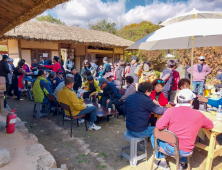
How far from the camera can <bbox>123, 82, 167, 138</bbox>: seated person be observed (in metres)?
2.74

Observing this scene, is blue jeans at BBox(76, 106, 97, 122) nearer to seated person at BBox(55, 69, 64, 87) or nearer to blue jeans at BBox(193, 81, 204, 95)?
seated person at BBox(55, 69, 64, 87)

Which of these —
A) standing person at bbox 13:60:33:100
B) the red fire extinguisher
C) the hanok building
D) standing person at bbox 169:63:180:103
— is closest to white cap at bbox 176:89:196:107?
standing person at bbox 169:63:180:103

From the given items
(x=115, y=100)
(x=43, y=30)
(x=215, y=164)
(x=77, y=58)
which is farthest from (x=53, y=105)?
(x=77, y=58)

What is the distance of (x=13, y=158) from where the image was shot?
2422 millimetres

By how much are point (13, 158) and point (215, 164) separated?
3287 millimetres

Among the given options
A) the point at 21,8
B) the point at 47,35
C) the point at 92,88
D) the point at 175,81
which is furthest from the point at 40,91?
the point at 47,35

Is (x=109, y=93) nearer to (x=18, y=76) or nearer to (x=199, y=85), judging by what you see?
(x=199, y=85)

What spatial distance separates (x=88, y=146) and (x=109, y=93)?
1.97 metres

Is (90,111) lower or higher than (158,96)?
lower

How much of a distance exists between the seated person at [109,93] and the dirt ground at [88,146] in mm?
599

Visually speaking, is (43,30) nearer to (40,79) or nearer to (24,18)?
(40,79)

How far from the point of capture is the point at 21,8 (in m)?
3.11

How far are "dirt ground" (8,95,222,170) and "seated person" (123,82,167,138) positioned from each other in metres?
0.59

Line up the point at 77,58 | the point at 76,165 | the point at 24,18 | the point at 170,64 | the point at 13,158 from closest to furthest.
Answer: the point at 13,158 → the point at 76,165 → the point at 24,18 → the point at 170,64 → the point at 77,58
